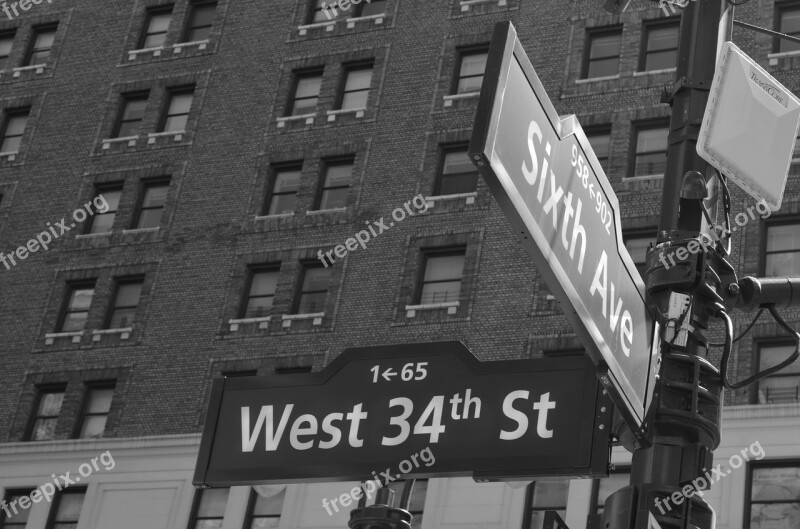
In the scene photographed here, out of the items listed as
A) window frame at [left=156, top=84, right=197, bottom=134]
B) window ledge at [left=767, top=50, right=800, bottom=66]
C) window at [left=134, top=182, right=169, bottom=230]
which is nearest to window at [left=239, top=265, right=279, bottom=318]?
window at [left=134, top=182, right=169, bottom=230]

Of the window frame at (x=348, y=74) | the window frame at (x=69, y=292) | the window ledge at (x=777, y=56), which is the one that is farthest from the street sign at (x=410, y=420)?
the window frame at (x=69, y=292)

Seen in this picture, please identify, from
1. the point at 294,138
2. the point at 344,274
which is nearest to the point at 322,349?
the point at 344,274

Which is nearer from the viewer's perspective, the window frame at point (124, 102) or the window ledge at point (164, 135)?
the window ledge at point (164, 135)

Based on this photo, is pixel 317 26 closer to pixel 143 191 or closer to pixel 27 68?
pixel 143 191

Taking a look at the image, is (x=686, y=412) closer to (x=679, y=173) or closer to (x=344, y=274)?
(x=679, y=173)

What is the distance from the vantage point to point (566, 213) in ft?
16.5

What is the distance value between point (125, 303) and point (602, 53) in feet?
54.4

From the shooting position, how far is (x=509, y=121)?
4.57 m

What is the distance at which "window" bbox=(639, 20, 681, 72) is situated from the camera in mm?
38406

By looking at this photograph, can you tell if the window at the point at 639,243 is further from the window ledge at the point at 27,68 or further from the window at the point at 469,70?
the window ledge at the point at 27,68

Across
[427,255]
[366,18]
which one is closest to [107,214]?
[366,18]

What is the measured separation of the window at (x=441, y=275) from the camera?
37750 mm

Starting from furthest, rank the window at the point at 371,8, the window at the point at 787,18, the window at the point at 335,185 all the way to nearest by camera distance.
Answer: the window at the point at 371,8 < the window at the point at 335,185 < the window at the point at 787,18

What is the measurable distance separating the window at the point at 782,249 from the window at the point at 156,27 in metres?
22.6
